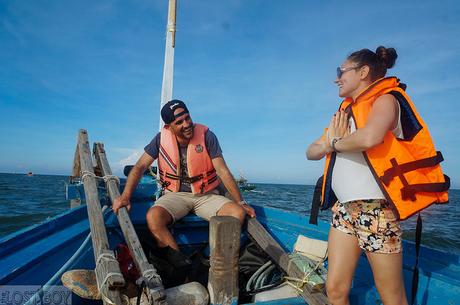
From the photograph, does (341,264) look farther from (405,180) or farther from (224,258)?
(224,258)

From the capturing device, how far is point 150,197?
4.99m

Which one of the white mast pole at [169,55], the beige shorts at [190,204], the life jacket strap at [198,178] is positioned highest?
the white mast pole at [169,55]

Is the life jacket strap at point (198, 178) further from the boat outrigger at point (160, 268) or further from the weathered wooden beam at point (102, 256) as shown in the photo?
the weathered wooden beam at point (102, 256)

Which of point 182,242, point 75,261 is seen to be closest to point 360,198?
point 75,261

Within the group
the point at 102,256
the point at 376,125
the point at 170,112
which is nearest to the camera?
the point at 376,125

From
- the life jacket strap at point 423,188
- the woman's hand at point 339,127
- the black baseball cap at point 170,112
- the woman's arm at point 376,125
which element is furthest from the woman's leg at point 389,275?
the black baseball cap at point 170,112

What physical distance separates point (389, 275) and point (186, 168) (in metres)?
2.77

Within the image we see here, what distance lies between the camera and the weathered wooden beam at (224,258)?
2.08m

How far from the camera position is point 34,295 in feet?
6.26

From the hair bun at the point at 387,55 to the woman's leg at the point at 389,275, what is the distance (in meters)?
1.18

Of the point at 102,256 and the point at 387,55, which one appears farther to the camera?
the point at 102,256

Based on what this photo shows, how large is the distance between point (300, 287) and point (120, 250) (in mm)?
1872

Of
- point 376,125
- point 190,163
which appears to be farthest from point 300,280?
Answer: point 190,163

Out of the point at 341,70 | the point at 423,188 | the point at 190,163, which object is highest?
the point at 341,70
